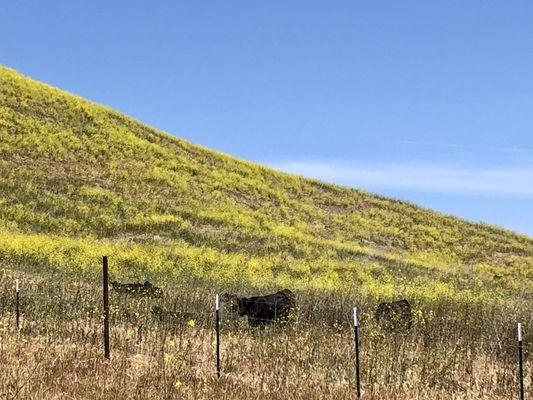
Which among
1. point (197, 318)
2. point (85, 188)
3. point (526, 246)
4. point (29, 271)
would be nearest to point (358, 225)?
point (526, 246)

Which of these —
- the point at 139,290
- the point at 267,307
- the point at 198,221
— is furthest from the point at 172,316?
the point at 198,221

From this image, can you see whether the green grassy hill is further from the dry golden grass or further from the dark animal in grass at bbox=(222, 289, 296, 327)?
the dry golden grass

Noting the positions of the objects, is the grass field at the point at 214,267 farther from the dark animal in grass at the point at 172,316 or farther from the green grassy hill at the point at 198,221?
the dark animal in grass at the point at 172,316

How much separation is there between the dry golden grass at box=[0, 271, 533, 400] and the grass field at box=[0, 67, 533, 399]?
49mm

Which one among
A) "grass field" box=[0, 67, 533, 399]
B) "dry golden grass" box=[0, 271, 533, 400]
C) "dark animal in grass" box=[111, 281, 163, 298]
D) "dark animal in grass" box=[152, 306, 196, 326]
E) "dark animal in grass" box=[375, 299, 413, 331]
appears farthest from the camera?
"dark animal in grass" box=[111, 281, 163, 298]

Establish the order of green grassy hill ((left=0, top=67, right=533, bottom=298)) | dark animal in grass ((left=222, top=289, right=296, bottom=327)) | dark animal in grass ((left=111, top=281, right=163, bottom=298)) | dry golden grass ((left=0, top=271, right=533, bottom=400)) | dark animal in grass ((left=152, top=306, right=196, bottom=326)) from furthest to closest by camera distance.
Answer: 1. green grassy hill ((left=0, top=67, right=533, bottom=298))
2. dark animal in grass ((left=111, top=281, right=163, bottom=298))
3. dark animal in grass ((left=222, top=289, right=296, bottom=327))
4. dark animal in grass ((left=152, top=306, right=196, bottom=326))
5. dry golden grass ((left=0, top=271, right=533, bottom=400))

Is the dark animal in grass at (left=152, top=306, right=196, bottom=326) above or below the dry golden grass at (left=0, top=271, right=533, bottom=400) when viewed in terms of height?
above

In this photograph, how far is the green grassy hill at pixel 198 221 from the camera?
27062 mm

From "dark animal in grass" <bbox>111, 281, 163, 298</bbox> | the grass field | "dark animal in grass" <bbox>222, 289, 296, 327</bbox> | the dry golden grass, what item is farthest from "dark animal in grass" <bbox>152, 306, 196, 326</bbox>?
"dark animal in grass" <bbox>111, 281, 163, 298</bbox>

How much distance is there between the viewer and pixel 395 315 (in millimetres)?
14531

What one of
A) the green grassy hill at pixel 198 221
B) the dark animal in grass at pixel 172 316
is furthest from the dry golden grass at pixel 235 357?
the green grassy hill at pixel 198 221

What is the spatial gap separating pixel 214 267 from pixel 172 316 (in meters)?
14.2

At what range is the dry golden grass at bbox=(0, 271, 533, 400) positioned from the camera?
27.1ft

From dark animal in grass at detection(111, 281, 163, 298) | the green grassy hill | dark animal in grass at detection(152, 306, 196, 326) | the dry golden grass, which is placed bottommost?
the dry golden grass
